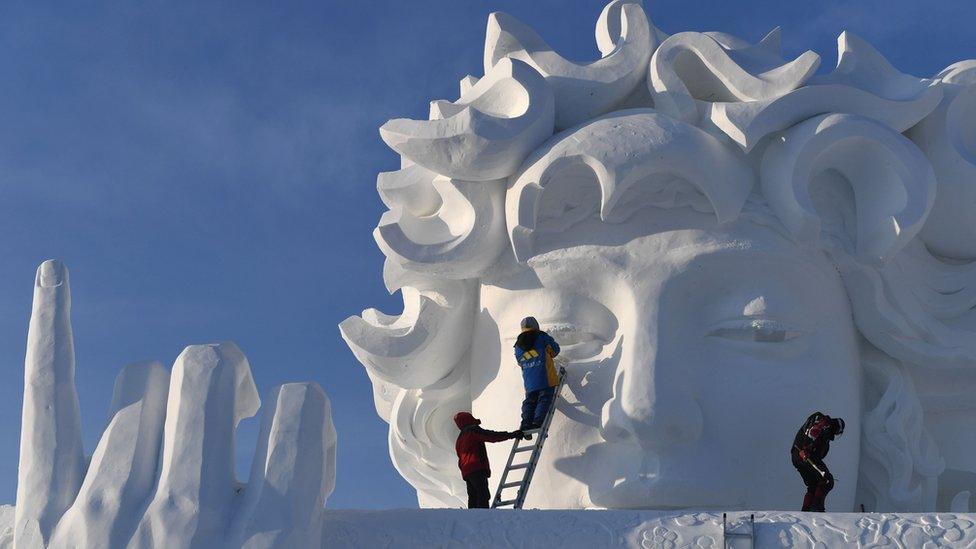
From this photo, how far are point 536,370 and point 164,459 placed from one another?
106 inches

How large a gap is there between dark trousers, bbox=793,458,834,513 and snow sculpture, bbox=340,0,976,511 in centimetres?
61

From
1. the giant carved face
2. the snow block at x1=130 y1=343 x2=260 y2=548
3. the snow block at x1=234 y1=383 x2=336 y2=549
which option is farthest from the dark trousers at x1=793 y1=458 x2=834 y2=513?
the snow block at x1=130 y1=343 x2=260 y2=548

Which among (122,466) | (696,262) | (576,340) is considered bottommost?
(122,466)

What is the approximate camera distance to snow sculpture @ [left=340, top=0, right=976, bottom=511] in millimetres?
9891

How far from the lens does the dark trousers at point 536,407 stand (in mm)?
9922

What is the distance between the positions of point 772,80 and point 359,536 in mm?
4074

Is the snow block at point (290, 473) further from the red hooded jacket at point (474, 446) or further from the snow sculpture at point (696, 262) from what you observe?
the snow sculpture at point (696, 262)

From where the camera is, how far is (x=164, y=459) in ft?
25.8

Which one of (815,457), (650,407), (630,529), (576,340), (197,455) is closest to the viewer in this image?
(197,455)

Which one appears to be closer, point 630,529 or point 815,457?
point 630,529

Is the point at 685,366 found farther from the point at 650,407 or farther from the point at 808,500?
the point at 808,500

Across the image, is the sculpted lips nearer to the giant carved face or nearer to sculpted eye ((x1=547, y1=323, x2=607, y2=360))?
the giant carved face

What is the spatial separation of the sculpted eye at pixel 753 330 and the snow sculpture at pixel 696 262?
0.04 ft

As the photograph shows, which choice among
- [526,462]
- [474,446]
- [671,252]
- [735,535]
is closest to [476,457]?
[474,446]
